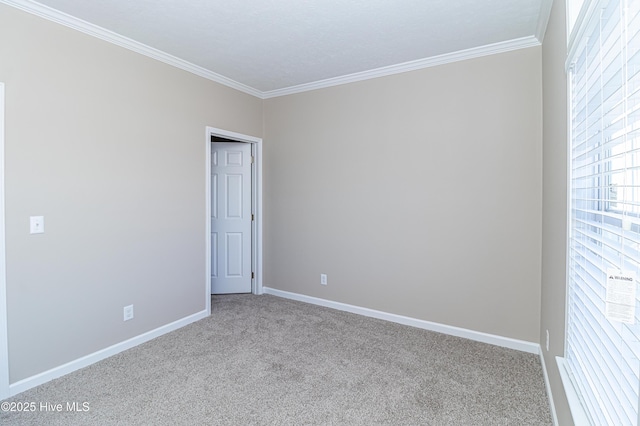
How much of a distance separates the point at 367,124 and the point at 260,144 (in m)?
1.52

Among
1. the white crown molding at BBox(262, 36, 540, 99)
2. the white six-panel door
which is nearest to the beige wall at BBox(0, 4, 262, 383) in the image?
the white six-panel door

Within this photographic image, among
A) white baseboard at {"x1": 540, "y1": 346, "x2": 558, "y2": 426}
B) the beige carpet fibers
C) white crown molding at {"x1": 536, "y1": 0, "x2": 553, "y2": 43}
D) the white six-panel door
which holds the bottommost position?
the beige carpet fibers

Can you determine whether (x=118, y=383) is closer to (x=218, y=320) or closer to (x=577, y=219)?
(x=218, y=320)

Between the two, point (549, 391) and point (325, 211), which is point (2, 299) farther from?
point (549, 391)

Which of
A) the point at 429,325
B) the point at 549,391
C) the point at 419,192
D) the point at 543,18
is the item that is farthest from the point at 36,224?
the point at 543,18

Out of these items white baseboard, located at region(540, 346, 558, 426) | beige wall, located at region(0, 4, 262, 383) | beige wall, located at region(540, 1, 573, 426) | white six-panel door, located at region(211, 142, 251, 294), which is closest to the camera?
beige wall, located at region(540, 1, 573, 426)

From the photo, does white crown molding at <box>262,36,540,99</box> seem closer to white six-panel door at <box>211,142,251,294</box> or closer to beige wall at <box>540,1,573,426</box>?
beige wall at <box>540,1,573,426</box>

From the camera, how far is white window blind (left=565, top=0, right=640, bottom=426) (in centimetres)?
89

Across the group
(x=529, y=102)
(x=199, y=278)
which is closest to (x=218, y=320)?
(x=199, y=278)

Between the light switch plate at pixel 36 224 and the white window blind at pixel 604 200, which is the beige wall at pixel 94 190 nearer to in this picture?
the light switch plate at pixel 36 224

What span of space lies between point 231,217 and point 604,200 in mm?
4030

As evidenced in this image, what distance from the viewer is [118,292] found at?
9.43 ft

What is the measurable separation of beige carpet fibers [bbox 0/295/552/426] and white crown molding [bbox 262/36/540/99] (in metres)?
2.63

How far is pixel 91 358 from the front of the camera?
267 cm
